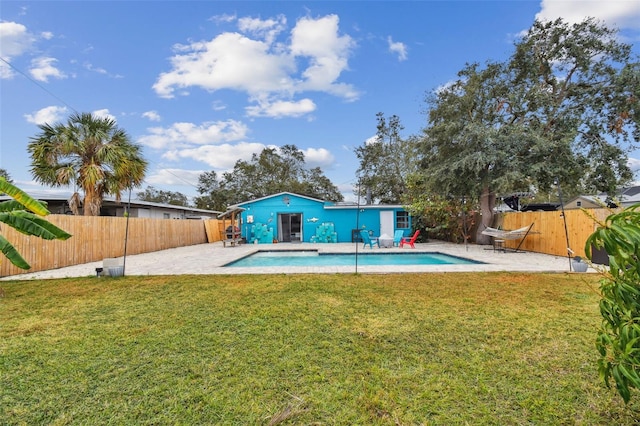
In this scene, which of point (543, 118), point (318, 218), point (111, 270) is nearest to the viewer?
point (111, 270)

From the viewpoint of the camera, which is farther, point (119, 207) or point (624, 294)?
point (119, 207)

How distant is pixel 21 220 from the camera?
5664mm

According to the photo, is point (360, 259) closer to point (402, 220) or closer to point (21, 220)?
point (402, 220)

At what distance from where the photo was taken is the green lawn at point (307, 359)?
2.33m

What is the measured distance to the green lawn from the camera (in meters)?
2.33

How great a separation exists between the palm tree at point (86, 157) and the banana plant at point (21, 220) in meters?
5.94

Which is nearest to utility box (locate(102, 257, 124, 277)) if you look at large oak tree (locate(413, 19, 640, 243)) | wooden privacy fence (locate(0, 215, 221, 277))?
wooden privacy fence (locate(0, 215, 221, 277))

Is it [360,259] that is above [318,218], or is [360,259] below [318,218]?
below

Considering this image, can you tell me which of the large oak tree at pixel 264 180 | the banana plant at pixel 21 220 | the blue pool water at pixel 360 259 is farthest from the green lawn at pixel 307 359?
the large oak tree at pixel 264 180

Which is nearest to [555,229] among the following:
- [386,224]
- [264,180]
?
[386,224]

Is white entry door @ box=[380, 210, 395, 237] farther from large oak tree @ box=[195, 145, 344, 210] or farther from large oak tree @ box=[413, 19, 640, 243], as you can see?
large oak tree @ box=[195, 145, 344, 210]

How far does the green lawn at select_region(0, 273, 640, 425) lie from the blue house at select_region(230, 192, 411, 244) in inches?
545

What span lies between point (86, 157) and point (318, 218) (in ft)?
40.4

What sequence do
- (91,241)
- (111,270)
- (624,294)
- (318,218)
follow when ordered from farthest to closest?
(318,218), (91,241), (111,270), (624,294)
